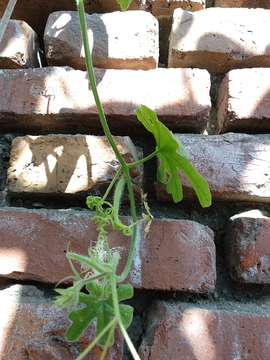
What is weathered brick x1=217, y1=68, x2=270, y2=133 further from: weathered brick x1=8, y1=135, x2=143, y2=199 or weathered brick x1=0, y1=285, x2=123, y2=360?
weathered brick x1=0, y1=285, x2=123, y2=360

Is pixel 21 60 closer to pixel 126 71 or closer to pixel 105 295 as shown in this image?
pixel 126 71

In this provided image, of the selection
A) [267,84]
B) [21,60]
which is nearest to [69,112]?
[21,60]

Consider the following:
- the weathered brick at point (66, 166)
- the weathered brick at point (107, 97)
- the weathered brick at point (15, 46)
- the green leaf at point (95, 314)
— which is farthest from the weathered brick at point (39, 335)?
the weathered brick at point (15, 46)

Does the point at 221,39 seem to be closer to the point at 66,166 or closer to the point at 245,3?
the point at 245,3

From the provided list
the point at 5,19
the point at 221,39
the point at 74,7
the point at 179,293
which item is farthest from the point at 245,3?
the point at 179,293

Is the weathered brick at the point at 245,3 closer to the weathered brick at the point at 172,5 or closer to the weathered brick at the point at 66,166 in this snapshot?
the weathered brick at the point at 172,5

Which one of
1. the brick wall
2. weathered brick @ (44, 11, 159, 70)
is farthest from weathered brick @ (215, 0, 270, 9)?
weathered brick @ (44, 11, 159, 70)
